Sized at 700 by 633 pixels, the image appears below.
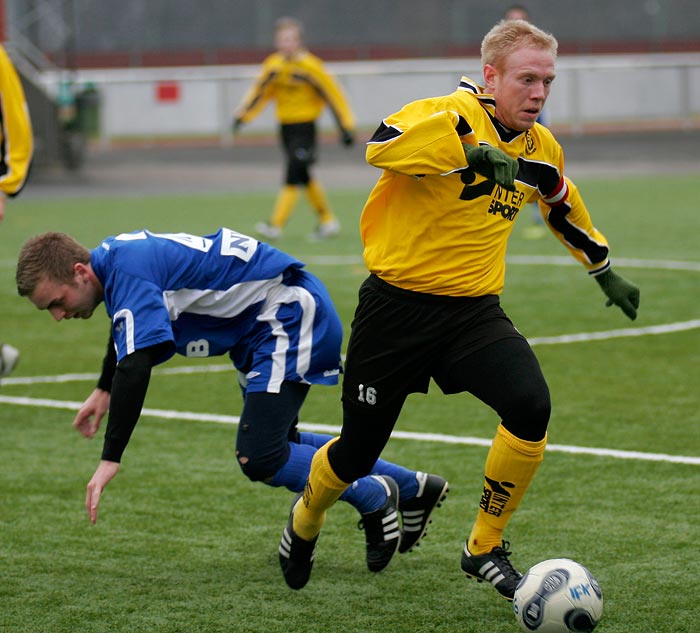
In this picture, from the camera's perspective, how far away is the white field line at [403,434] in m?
6.66

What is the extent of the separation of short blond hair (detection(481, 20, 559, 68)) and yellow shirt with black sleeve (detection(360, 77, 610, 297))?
17 cm

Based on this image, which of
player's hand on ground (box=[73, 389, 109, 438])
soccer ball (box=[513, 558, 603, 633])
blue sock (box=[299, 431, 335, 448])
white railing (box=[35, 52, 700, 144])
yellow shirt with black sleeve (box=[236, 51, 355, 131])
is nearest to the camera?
soccer ball (box=[513, 558, 603, 633])

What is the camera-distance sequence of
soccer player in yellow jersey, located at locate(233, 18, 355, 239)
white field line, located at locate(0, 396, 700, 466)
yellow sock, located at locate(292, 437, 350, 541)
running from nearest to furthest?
1. yellow sock, located at locate(292, 437, 350, 541)
2. white field line, located at locate(0, 396, 700, 466)
3. soccer player in yellow jersey, located at locate(233, 18, 355, 239)

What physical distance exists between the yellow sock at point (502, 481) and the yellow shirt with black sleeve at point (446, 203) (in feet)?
1.87

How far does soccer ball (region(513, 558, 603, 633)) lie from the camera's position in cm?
435

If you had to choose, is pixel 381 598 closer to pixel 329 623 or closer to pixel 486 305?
pixel 329 623

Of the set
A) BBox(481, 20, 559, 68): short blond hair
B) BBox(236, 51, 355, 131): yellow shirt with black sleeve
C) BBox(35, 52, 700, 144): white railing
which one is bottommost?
BBox(35, 52, 700, 144): white railing

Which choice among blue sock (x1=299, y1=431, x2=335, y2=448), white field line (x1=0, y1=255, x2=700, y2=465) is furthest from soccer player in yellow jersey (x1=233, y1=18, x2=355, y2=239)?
blue sock (x1=299, y1=431, x2=335, y2=448)

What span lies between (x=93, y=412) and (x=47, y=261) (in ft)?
2.41

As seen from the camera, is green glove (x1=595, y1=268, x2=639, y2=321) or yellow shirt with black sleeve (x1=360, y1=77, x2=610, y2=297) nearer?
yellow shirt with black sleeve (x1=360, y1=77, x2=610, y2=297)

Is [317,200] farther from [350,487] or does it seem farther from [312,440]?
[350,487]

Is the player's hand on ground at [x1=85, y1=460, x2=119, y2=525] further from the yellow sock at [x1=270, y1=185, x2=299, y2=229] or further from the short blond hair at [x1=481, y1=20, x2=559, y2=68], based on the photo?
the yellow sock at [x1=270, y1=185, x2=299, y2=229]

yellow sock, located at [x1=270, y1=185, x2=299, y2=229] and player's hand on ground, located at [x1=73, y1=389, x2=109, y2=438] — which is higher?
player's hand on ground, located at [x1=73, y1=389, x2=109, y2=438]

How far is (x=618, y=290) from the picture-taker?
546cm
